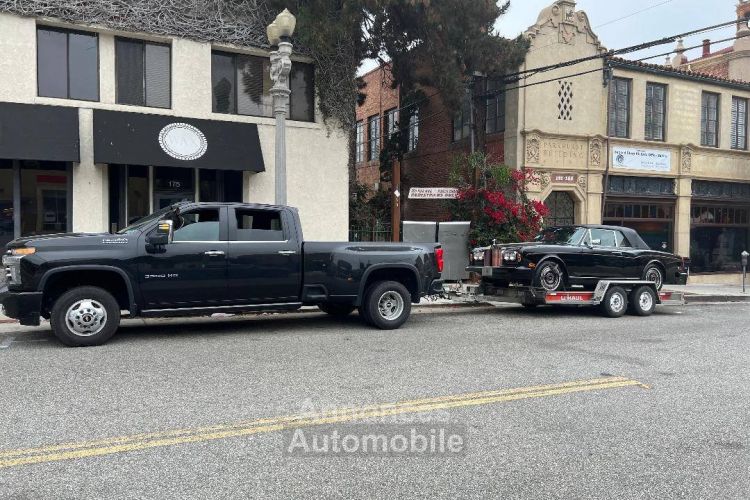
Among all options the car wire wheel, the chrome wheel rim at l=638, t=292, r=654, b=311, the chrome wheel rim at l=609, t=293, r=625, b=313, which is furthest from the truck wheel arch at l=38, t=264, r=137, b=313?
the chrome wheel rim at l=638, t=292, r=654, b=311

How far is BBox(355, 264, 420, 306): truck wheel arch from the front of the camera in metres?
9.59

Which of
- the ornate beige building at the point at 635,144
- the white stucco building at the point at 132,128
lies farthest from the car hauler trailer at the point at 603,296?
the white stucco building at the point at 132,128

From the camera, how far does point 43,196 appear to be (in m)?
14.3

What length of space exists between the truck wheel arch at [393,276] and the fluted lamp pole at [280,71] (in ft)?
8.89

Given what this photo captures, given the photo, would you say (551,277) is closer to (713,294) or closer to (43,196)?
(713,294)

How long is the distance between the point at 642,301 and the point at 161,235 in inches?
367

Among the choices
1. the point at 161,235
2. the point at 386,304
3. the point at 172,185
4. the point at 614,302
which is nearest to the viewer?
the point at 161,235

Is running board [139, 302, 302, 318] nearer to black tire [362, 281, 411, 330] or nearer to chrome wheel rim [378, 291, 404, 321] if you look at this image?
black tire [362, 281, 411, 330]

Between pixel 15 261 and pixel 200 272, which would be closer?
pixel 15 261

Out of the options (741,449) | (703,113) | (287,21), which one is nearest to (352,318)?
(287,21)

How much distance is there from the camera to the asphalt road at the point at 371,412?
3945 mm

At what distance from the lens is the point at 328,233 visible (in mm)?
17094

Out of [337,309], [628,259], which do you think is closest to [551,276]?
[628,259]

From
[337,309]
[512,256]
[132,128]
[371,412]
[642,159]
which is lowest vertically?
[371,412]
